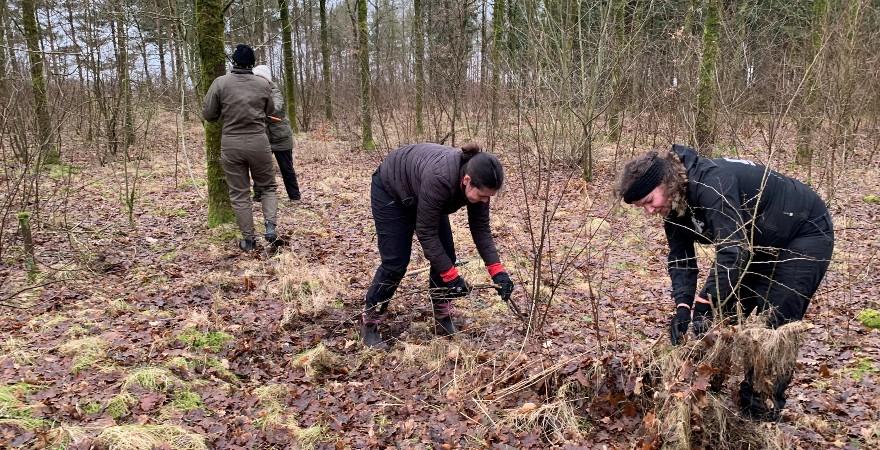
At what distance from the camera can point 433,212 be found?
3.44 metres

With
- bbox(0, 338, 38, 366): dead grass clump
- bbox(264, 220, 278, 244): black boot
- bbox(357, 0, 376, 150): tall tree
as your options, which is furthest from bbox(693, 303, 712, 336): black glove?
bbox(357, 0, 376, 150): tall tree

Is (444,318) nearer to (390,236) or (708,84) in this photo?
(390,236)

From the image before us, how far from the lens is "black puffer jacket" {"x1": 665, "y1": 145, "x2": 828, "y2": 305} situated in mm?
2549

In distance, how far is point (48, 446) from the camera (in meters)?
2.56

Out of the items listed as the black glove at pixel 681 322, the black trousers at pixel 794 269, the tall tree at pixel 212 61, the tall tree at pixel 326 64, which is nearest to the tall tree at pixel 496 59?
the tall tree at pixel 212 61

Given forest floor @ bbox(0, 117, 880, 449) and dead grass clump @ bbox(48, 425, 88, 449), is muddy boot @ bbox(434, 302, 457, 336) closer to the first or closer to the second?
forest floor @ bbox(0, 117, 880, 449)

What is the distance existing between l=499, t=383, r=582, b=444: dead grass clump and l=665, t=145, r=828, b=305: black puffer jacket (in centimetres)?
105

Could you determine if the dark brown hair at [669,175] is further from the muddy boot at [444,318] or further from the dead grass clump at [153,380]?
the dead grass clump at [153,380]

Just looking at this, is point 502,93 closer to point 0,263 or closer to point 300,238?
point 300,238

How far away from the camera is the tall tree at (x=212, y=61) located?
226 inches

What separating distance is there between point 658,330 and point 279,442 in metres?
2.98

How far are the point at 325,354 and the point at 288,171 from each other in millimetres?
4476

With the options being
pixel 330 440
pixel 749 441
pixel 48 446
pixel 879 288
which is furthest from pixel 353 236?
pixel 879 288

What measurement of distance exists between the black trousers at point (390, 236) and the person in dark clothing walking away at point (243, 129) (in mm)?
2184
